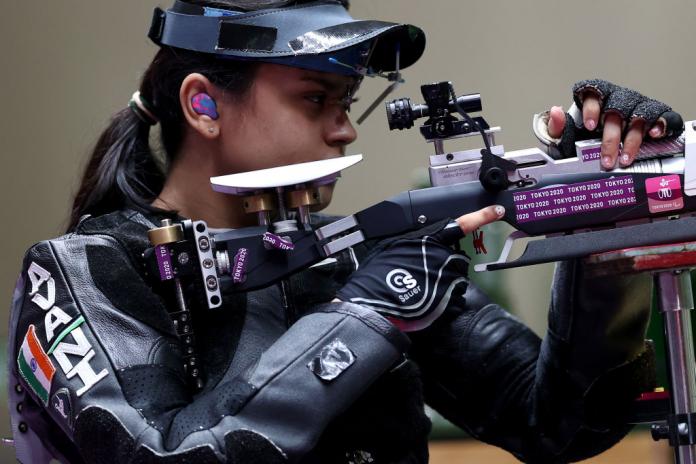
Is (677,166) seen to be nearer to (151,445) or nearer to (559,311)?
(559,311)

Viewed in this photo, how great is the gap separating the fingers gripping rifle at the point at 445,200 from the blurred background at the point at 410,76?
143 centimetres

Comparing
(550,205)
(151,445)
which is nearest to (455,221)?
(550,205)

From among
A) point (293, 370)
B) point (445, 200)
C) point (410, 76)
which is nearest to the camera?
point (293, 370)

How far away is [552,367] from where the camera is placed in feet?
5.05

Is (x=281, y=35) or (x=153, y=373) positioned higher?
(x=281, y=35)

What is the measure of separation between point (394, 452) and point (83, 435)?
1.33 feet

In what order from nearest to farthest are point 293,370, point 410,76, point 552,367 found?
point 293,370, point 552,367, point 410,76

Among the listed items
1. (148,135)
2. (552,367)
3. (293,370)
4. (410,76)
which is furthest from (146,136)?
(410,76)

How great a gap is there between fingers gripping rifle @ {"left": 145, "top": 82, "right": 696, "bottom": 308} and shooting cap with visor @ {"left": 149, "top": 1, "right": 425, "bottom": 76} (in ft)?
0.36

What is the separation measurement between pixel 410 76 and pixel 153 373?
5.86 feet

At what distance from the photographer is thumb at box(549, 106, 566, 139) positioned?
138 cm

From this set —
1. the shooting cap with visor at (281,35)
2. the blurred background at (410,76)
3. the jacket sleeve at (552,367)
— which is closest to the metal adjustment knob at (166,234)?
the shooting cap with visor at (281,35)

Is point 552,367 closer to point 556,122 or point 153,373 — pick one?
point 556,122

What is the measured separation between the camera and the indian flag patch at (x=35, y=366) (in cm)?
132
